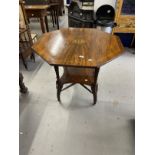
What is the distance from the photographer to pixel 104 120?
63.8 inches

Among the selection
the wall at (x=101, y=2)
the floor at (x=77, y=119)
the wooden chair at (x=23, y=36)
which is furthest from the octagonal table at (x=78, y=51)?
the wall at (x=101, y=2)

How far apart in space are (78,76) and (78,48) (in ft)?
1.11

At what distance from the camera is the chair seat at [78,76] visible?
153cm

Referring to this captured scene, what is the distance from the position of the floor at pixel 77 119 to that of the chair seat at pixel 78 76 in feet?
1.28

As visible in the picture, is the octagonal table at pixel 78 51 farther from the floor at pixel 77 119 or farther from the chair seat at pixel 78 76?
the floor at pixel 77 119

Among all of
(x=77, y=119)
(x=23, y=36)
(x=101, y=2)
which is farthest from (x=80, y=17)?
(x=77, y=119)

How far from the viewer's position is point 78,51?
4.35ft

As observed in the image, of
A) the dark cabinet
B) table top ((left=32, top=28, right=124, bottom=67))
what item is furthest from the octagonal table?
the dark cabinet

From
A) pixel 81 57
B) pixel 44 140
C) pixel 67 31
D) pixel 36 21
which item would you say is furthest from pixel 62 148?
pixel 36 21

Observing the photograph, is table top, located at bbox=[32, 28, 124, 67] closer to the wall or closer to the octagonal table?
the octagonal table

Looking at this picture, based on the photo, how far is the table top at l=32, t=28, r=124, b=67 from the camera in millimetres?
1188

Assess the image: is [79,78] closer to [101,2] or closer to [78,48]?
[78,48]
